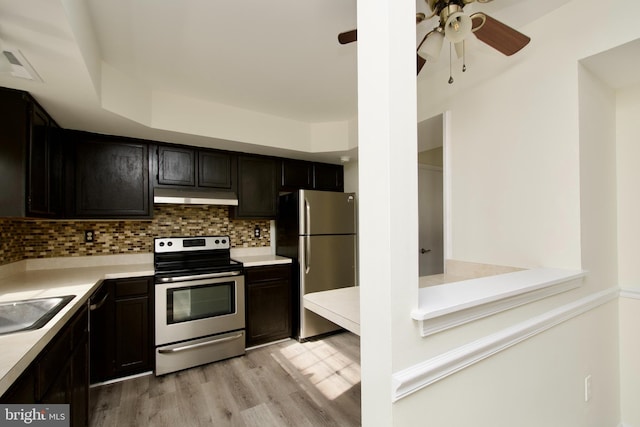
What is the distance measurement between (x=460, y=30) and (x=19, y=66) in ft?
7.01

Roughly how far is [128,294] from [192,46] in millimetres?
1988

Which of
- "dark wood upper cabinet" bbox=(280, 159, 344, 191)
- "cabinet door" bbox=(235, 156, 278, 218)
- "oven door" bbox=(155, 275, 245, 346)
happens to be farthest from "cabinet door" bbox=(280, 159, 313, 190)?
"oven door" bbox=(155, 275, 245, 346)

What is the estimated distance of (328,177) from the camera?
3.77 metres

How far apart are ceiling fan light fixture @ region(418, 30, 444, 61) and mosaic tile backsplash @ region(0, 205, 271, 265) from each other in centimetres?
263

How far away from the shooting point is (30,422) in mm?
943

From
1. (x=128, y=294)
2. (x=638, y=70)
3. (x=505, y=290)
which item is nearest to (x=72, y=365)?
(x=128, y=294)

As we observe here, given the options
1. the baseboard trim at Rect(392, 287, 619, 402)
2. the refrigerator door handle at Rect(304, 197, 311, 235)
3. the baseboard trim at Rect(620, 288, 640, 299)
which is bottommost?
the baseboard trim at Rect(620, 288, 640, 299)

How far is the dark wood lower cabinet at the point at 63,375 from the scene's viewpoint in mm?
920

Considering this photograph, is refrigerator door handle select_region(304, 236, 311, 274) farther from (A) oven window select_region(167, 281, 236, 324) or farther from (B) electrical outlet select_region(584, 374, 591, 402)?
(B) electrical outlet select_region(584, 374, 591, 402)

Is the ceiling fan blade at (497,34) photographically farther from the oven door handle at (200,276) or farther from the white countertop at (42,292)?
the oven door handle at (200,276)

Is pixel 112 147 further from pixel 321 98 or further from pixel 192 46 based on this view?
pixel 321 98

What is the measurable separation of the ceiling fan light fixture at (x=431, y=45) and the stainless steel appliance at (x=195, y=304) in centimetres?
236

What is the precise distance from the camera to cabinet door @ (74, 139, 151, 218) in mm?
2416

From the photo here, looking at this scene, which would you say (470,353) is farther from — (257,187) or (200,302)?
(257,187)
